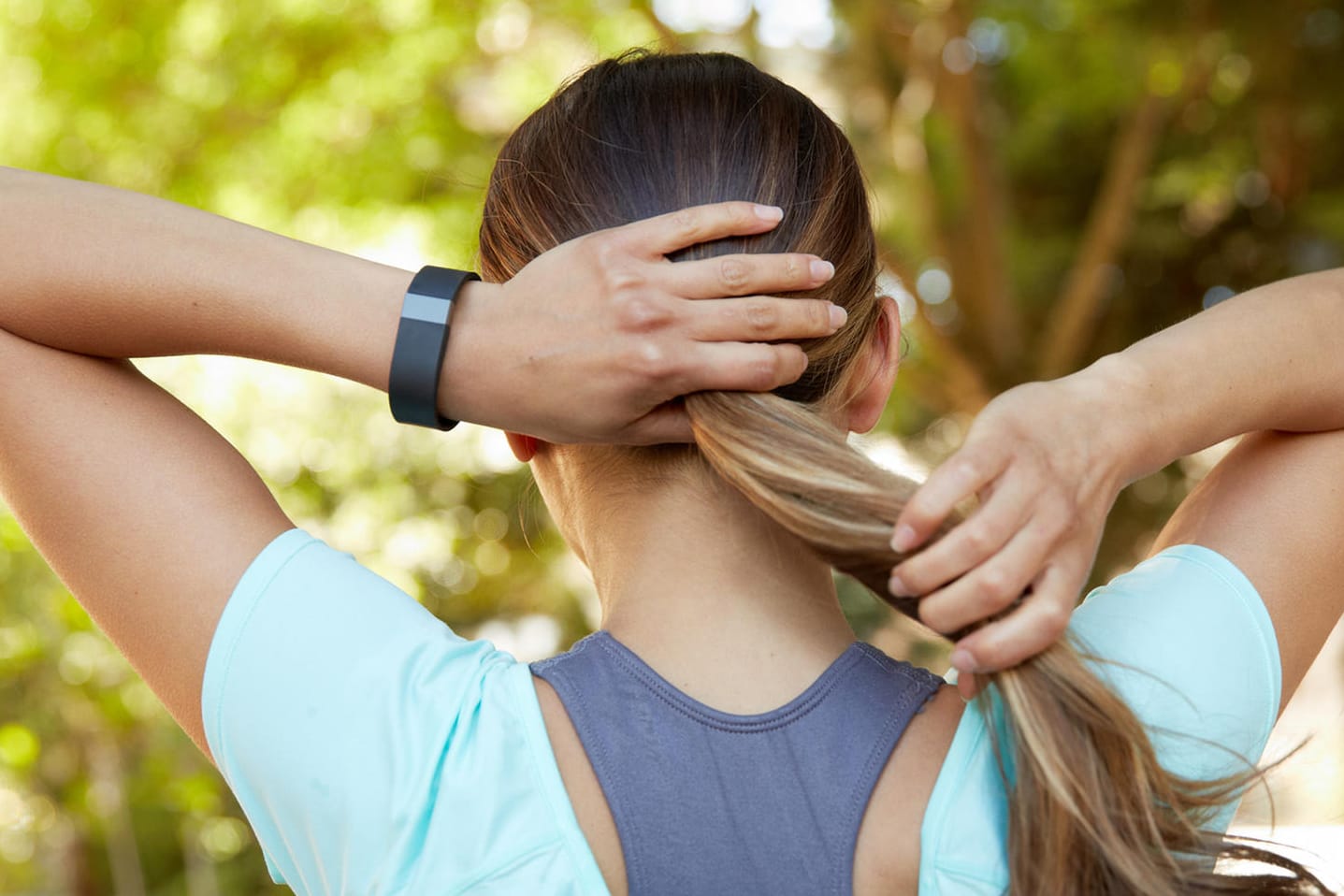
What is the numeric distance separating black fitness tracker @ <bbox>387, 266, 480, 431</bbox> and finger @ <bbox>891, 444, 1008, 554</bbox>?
0.41m

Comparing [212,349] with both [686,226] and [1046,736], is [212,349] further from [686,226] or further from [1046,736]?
[1046,736]

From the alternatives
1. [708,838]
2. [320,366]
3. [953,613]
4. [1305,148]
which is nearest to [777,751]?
[708,838]

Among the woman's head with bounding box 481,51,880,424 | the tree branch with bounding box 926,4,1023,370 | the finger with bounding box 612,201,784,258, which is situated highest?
the tree branch with bounding box 926,4,1023,370

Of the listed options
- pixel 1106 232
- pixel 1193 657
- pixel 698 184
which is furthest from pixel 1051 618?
pixel 1106 232

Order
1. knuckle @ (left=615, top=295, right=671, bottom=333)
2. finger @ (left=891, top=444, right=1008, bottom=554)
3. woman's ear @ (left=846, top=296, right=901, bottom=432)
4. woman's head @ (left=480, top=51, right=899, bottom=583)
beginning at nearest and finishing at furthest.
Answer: finger @ (left=891, top=444, right=1008, bottom=554), knuckle @ (left=615, top=295, right=671, bottom=333), woman's head @ (left=480, top=51, right=899, bottom=583), woman's ear @ (left=846, top=296, right=901, bottom=432)

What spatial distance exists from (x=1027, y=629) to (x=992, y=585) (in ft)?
0.17

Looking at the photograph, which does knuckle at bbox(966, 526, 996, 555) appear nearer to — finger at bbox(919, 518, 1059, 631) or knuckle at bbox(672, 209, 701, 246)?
finger at bbox(919, 518, 1059, 631)

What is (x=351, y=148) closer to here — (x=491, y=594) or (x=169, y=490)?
(x=491, y=594)

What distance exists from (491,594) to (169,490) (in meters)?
6.60

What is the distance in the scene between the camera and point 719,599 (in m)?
1.07

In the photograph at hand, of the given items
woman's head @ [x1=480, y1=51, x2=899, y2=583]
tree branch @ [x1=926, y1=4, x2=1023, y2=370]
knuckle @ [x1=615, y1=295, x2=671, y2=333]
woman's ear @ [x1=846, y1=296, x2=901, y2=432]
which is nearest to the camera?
knuckle @ [x1=615, y1=295, x2=671, y2=333]

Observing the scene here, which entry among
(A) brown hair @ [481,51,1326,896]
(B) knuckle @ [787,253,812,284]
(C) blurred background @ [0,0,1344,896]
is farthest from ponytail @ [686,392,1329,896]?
(C) blurred background @ [0,0,1344,896]

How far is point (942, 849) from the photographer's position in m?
0.98

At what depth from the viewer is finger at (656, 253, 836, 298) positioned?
37.8 inches
